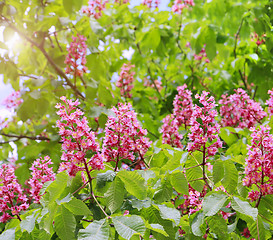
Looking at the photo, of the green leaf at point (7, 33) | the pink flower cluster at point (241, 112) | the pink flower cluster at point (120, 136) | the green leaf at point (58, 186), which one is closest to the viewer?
the green leaf at point (58, 186)

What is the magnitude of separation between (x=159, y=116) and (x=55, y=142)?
1.60 m

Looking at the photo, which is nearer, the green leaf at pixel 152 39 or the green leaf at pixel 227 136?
the green leaf at pixel 227 136

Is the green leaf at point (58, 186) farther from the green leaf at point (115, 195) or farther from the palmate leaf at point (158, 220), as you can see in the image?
the palmate leaf at point (158, 220)

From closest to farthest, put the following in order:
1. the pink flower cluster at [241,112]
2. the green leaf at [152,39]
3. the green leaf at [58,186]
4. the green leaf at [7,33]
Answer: the green leaf at [58,186], the pink flower cluster at [241,112], the green leaf at [7,33], the green leaf at [152,39]

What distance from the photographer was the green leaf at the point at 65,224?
1.39 meters

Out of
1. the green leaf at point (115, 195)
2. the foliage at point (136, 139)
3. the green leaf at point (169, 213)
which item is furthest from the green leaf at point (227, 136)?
the green leaf at point (115, 195)

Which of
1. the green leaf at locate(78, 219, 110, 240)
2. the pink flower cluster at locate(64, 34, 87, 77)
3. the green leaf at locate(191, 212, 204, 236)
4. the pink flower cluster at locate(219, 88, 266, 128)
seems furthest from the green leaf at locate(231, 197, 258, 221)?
the pink flower cluster at locate(64, 34, 87, 77)

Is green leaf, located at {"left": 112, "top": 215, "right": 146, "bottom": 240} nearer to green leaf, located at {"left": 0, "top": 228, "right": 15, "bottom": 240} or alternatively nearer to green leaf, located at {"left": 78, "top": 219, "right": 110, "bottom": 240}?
green leaf, located at {"left": 78, "top": 219, "right": 110, "bottom": 240}

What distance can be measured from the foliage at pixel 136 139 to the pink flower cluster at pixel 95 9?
0.01m

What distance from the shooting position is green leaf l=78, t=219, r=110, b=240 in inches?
48.1

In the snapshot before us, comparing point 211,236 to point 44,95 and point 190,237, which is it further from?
point 44,95

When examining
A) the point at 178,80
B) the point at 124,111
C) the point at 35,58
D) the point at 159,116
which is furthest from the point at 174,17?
the point at 124,111

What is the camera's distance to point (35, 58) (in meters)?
4.00

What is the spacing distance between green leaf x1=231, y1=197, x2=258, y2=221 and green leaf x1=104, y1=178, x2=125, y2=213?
499 mm
